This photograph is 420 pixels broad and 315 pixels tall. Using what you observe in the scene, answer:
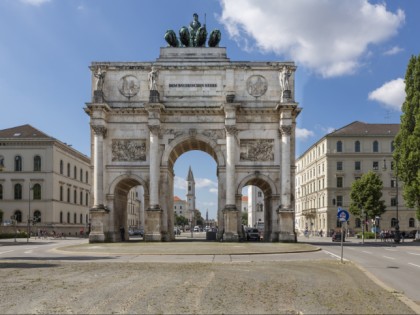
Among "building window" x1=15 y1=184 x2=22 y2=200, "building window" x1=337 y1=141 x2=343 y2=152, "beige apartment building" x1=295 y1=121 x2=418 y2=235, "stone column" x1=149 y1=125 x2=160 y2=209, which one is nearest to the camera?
"stone column" x1=149 y1=125 x2=160 y2=209

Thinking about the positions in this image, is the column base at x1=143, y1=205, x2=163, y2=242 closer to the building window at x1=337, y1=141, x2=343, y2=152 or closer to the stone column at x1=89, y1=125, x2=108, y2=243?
the stone column at x1=89, y1=125, x2=108, y2=243

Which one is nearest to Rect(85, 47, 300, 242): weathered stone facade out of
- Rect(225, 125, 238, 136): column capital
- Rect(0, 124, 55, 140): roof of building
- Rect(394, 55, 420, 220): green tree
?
Rect(225, 125, 238, 136): column capital

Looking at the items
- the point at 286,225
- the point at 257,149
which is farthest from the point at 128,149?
the point at 286,225

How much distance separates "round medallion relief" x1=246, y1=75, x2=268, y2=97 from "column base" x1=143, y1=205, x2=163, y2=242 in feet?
43.6

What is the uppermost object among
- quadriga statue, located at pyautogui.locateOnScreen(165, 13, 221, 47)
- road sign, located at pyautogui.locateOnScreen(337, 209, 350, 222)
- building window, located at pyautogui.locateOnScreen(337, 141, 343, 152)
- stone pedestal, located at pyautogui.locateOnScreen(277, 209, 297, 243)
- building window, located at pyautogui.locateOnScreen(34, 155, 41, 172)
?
quadriga statue, located at pyautogui.locateOnScreen(165, 13, 221, 47)

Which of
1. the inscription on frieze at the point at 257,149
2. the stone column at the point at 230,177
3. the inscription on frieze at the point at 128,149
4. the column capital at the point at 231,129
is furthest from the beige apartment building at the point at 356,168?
the inscription on frieze at the point at 128,149

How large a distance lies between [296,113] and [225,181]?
8.78m

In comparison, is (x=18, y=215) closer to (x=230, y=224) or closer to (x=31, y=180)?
(x=31, y=180)

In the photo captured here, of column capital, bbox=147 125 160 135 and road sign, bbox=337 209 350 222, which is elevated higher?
column capital, bbox=147 125 160 135

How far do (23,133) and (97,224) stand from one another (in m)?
39.3

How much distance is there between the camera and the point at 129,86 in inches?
1826

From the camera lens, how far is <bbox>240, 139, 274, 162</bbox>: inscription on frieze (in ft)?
150

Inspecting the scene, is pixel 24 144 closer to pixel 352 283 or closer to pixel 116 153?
pixel 116 153

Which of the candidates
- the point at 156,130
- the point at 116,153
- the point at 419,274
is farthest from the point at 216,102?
the point at 419,274
